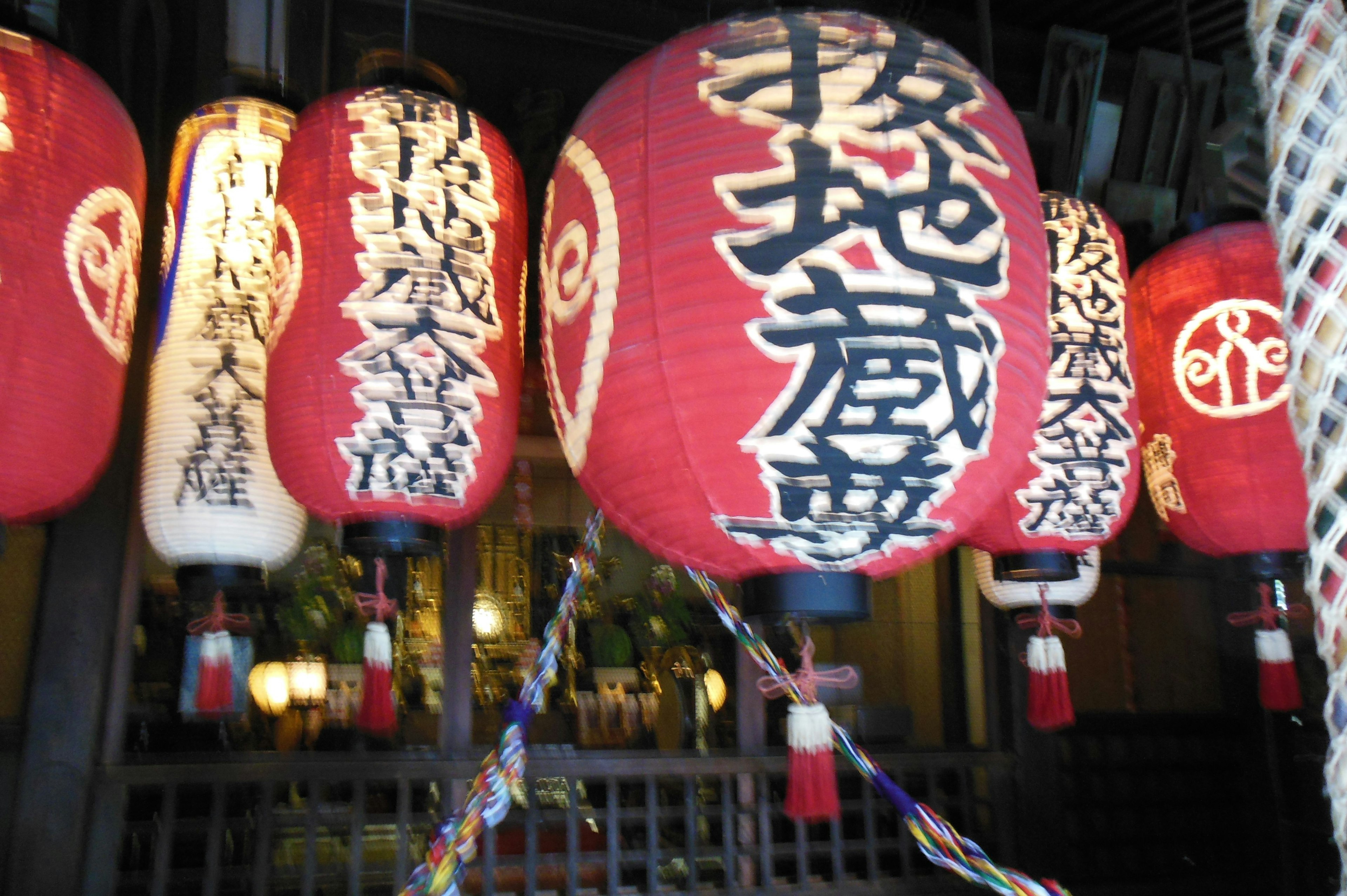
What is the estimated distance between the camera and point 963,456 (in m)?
1.14

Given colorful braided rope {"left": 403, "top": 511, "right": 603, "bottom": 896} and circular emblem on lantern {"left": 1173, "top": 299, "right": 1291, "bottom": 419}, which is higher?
circular emblem on lantern {"left": 1173, "top": 299, "right": 1291, "bottom": 419}

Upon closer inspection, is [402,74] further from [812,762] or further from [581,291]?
[812,762]

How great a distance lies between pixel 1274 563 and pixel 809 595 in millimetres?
1653

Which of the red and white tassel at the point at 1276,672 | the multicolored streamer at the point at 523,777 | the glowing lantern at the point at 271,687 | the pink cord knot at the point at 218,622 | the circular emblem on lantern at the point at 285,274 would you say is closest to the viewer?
the circular emblem on lantern at the point at 285,274

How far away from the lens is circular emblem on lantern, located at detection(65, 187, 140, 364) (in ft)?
5.18

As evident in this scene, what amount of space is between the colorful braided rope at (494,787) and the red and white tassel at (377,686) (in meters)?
0.29

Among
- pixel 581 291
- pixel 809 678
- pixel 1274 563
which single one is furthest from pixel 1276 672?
pixel 581 291

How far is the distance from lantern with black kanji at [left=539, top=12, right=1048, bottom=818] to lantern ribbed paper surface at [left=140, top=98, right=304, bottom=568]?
1060mm

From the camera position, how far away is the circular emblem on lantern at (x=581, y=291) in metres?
1.22

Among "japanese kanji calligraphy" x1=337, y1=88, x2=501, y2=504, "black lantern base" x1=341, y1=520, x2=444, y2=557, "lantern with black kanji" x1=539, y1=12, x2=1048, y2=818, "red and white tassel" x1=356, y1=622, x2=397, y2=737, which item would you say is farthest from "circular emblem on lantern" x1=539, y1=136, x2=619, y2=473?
"red and white tassel" x1=356, y1=622, x2=397, y2=737

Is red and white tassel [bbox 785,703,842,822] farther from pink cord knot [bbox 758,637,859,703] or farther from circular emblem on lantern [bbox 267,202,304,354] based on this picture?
circular emblem on lantern [bbox 267,202,304,354]

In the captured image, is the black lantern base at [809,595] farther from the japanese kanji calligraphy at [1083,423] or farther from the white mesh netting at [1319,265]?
the japanese kanji calligraphy at [1083,423]

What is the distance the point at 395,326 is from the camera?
1646 mm

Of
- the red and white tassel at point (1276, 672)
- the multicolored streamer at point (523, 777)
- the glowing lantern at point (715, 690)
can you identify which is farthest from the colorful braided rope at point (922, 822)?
the red and white tassel at point (1276, 672)
